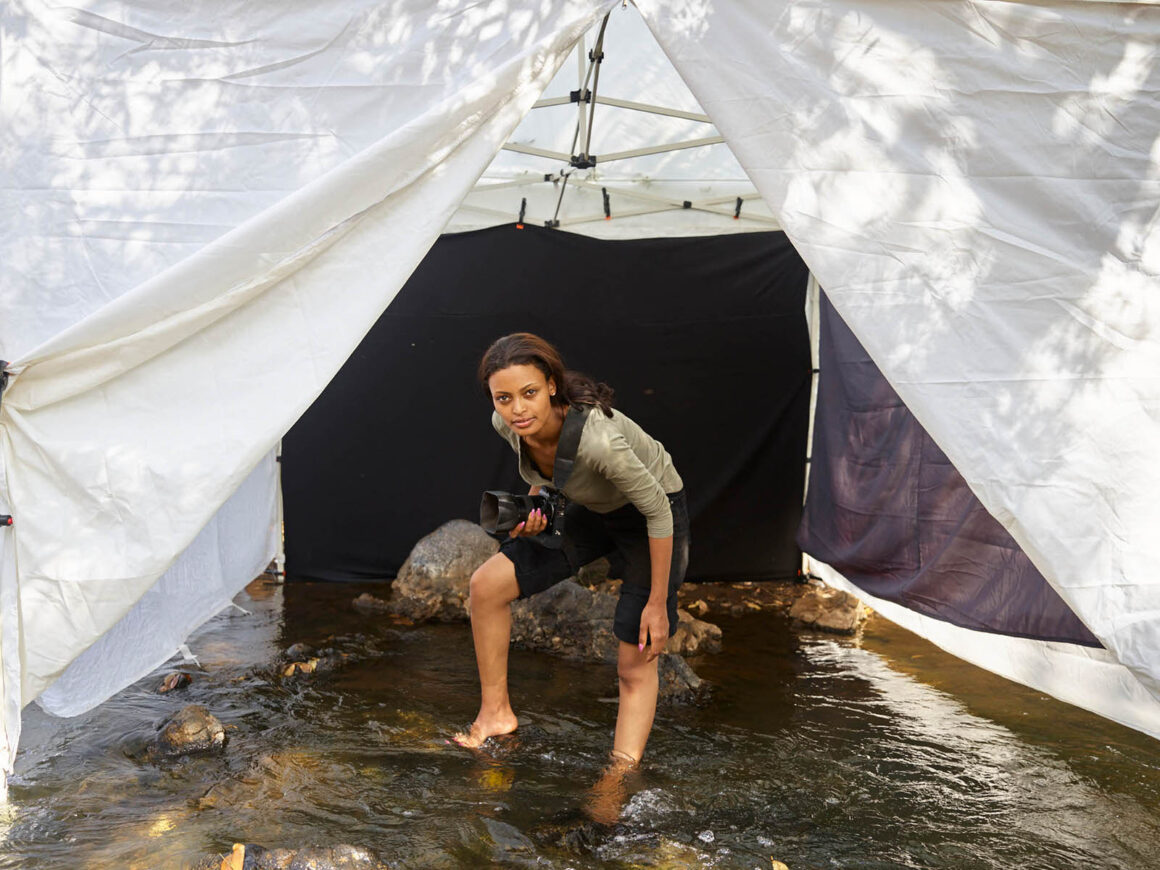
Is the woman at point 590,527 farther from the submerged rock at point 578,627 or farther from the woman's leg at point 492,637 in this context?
the submerged rock at point 578,627

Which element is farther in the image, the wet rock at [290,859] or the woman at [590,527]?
the woman at [590,527]

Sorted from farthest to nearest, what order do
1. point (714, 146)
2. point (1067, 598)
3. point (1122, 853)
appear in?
point (714, 146) < point (1122, 853) < point (1067, 598)

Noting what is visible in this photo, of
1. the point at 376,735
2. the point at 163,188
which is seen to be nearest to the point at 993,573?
the point at 376,735

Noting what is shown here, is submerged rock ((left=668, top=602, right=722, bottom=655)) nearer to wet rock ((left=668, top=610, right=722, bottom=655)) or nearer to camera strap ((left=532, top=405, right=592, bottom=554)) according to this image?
wet rock ((left=668, top=610, right=722, bottom=655))

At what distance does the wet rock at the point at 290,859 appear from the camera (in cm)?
229

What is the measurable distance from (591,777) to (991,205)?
2101mm

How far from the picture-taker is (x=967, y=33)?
2.49 m

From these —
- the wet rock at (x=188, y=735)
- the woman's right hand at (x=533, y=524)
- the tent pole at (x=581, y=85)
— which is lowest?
the wet rock at (x=188, y=735)

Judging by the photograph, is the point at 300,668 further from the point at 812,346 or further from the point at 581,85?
the point at 812,346

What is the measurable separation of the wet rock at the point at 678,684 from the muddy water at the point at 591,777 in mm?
102

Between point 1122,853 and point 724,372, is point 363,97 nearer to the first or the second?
point 1122,853

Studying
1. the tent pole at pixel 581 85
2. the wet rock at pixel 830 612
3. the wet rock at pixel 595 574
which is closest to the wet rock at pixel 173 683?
the wet rock at pixel 595 574

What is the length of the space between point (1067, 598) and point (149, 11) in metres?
2.85

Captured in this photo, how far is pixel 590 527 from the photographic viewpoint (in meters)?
3.20
